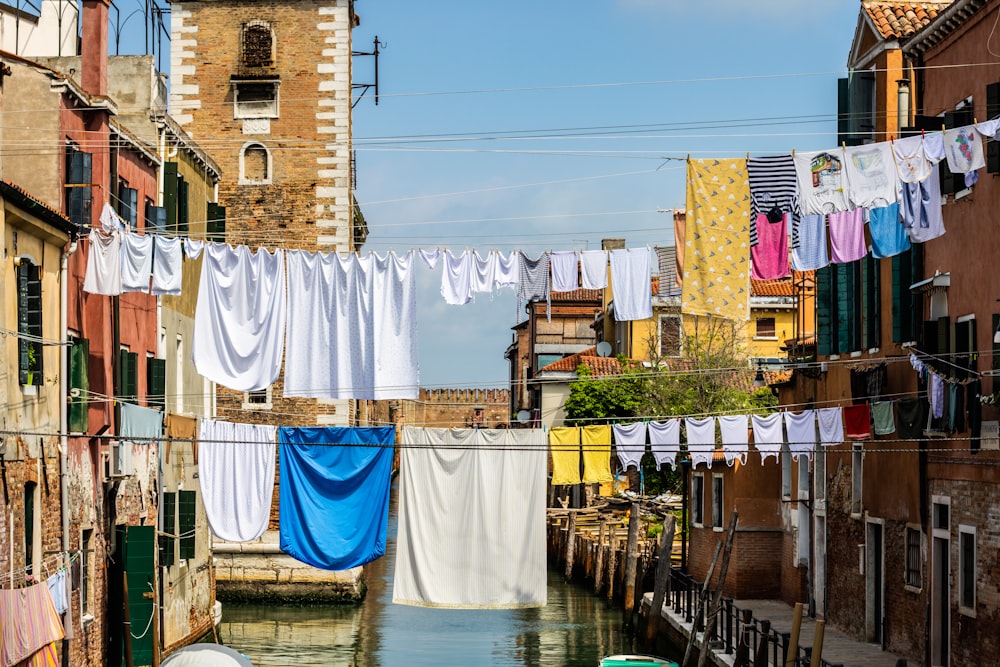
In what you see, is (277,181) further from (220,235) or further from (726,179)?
(726,179)

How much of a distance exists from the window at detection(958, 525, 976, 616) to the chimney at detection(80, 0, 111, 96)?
1388cm

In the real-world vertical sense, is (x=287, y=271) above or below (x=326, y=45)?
below

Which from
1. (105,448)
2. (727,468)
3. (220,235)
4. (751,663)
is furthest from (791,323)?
(105,448)

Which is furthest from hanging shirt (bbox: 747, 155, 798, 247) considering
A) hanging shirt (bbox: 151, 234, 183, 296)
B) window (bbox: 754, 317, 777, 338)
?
window (bbox: 754, 317, 777, 338)

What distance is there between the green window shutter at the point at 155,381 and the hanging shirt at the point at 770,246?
11.2 meters

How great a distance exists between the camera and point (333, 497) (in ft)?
70.3

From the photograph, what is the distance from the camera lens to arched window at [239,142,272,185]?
35906 mm

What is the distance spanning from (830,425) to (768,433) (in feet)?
6.10

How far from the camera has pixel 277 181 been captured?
35.8m

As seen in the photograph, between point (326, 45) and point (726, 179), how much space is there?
19.7 metres

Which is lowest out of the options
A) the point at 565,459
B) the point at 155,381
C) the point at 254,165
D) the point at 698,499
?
the point at 698,499

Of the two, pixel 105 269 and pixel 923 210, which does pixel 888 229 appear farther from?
pixel 105 269

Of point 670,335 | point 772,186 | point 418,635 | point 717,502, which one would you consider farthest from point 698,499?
point 670,335

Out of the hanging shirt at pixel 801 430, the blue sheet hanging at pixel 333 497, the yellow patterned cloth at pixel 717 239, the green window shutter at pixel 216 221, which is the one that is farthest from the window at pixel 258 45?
the yellow patterned cloth at pixel 717 239
